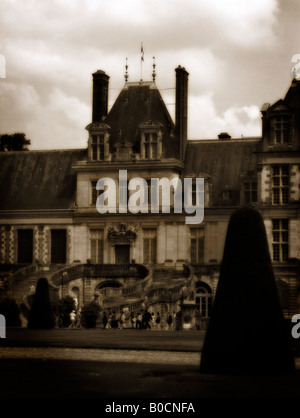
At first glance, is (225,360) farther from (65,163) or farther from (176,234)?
(65,163)

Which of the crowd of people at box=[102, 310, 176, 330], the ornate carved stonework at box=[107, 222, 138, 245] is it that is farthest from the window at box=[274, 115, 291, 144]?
the crowd of people at box=[102, 310, 176, 330]

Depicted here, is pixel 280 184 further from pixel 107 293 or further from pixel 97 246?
pixel 107 293

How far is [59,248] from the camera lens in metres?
43.5

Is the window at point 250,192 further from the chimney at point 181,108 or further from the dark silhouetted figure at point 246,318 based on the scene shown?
the dark silhouetted figure at point 246,318

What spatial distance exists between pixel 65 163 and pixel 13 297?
8402 mm

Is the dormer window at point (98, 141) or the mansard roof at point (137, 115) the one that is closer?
the dormer window at point (98, 141)

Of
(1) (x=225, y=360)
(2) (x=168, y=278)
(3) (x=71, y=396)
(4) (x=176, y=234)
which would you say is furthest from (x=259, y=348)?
(4) (x=176, y=234)

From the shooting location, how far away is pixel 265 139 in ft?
134

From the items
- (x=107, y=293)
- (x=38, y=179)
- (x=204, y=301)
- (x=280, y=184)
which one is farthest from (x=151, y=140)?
(x=107, y=293)

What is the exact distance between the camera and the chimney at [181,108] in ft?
140

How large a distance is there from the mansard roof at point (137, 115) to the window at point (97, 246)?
4049 millimetres

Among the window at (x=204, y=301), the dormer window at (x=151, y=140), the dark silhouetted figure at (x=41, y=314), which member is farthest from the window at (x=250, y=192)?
the dark silhouetted figure at (x=41, y=314)

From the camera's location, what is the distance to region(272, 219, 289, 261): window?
4022cm

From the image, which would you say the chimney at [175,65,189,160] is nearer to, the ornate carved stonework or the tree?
the ornate carved stonework
